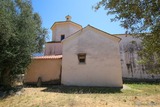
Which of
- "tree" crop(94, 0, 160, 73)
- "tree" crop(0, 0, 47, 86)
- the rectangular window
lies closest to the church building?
the rectangular window

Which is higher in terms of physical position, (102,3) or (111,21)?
(102,3)

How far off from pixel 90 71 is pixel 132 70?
1044 cm

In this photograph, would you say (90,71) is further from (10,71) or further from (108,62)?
(10,71)

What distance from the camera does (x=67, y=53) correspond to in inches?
761

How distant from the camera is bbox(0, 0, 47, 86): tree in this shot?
14102 mm

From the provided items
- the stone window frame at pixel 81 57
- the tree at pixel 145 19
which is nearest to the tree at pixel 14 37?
the stone window frame at pixel 81 57

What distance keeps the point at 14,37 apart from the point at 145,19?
11.6m

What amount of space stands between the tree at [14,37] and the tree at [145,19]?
9.45 m

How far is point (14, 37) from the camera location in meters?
14.8

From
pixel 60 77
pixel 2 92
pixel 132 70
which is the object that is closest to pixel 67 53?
pixel 60 77

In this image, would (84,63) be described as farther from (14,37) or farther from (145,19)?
(145,19)

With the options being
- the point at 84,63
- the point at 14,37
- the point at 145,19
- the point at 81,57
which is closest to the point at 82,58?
the point at 81,57

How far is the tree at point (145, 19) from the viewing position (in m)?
6.43

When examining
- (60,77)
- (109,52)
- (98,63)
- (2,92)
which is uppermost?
(109,52)
